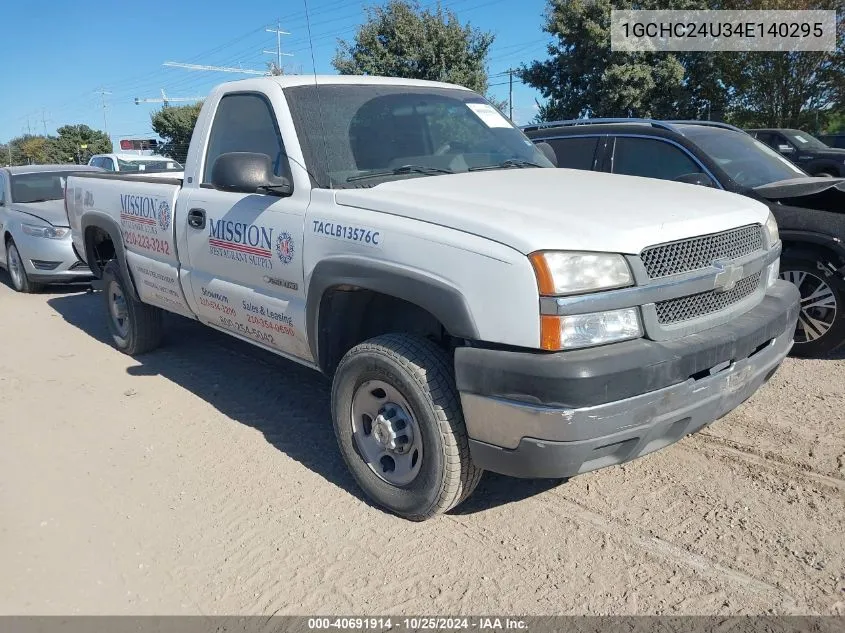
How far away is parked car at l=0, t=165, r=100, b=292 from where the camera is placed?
8.77 m

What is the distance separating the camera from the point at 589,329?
2.64m

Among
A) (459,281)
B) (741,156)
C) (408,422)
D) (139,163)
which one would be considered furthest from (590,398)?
(139,163)

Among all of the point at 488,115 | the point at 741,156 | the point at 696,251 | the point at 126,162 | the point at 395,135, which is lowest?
the point at 696,251

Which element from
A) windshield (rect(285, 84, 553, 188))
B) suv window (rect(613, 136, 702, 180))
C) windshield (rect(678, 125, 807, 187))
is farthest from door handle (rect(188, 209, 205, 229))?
windshield (rect(678, 125, 807, 187))

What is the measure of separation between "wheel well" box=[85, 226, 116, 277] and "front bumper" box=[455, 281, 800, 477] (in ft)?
15.2

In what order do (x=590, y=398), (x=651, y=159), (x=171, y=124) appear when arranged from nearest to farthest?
(x=590, y=398)
(x=651, y=159)
(x=171, y=124)

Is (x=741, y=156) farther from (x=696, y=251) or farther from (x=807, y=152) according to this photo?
(x=807, y=152)

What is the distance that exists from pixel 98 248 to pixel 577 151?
4.58m

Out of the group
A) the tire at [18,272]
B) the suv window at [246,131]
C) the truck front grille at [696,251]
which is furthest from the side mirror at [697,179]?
the tire at [18,272]

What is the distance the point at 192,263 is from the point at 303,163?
134 cm

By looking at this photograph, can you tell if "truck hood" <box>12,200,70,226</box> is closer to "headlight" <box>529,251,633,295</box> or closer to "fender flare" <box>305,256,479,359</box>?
"fender flare" <box>305,256,479,359</box>

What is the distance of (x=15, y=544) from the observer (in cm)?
327

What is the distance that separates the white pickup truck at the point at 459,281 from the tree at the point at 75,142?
5781 centimetres

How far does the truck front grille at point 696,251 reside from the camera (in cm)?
280
